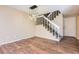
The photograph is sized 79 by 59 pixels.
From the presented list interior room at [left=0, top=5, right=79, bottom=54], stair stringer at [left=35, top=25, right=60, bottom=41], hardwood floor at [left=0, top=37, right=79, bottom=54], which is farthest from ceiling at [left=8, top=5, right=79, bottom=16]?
hardwood floor at [left=0, top=37, right=79, bottom=54]

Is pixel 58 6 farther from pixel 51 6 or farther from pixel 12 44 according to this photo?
pixel 12 44

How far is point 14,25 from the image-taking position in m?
1.53

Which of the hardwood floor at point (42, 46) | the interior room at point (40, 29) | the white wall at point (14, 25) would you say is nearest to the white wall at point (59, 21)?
the interior room at point (40, 29)

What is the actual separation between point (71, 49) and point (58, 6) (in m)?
0.66

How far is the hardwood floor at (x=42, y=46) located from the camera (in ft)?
4.91

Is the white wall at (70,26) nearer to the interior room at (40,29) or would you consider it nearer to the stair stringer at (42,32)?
the interior room at (40,29)

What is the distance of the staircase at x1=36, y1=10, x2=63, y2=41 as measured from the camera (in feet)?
5.09

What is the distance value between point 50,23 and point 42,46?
0.37 m

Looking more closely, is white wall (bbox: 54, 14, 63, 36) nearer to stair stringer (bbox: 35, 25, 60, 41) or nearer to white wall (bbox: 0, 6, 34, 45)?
stair stringer (bbox: 35, 25, 60, 41)

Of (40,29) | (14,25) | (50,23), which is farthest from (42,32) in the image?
(14,25)

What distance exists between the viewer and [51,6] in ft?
4.92

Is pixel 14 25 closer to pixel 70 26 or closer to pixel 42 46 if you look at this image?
pixel 42 46

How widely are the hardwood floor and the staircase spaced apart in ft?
0.38
